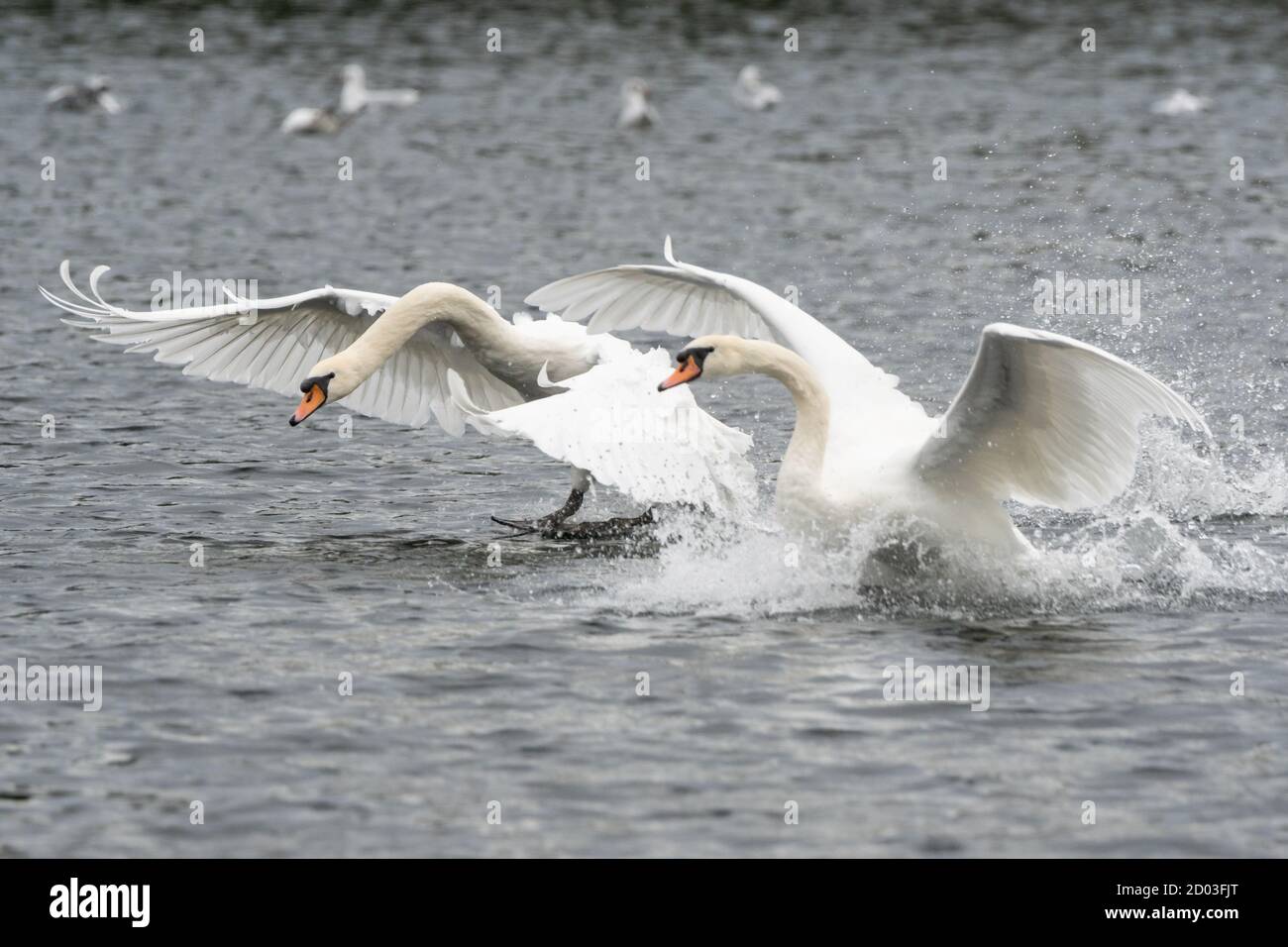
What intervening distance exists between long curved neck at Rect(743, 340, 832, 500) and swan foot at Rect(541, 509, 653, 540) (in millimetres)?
2099

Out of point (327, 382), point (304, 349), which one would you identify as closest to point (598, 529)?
point (327, 382)

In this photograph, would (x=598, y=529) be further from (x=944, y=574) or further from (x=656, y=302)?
(x=944, y=574)

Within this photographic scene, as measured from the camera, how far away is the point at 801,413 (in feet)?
31.8

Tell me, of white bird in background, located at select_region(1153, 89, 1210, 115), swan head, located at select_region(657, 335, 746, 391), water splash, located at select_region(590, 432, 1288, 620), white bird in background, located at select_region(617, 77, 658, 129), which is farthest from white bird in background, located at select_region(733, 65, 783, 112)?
swan head, located at select_region(657, 335, 746, 391)

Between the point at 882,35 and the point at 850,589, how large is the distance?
34234 mm

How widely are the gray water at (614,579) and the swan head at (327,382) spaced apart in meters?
0.98

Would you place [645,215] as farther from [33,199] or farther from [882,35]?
[882,35]

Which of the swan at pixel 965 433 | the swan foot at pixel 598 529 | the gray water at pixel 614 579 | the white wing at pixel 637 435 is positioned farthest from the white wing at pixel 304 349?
the swan at pixel 965 433

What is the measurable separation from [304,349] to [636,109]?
62.7 feet

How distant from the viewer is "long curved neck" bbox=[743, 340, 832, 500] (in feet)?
31.2

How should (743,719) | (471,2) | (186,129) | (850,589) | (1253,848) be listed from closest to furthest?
1. (1253,848)
2. (743,719)
3. (850,589)
4. (186,129)
5. (471,2)

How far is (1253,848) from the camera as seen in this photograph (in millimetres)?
7211

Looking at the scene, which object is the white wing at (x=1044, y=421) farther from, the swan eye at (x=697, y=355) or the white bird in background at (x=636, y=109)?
the white bird in background at (x=636, y=109)

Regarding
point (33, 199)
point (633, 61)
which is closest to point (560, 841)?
point (33, 199)
